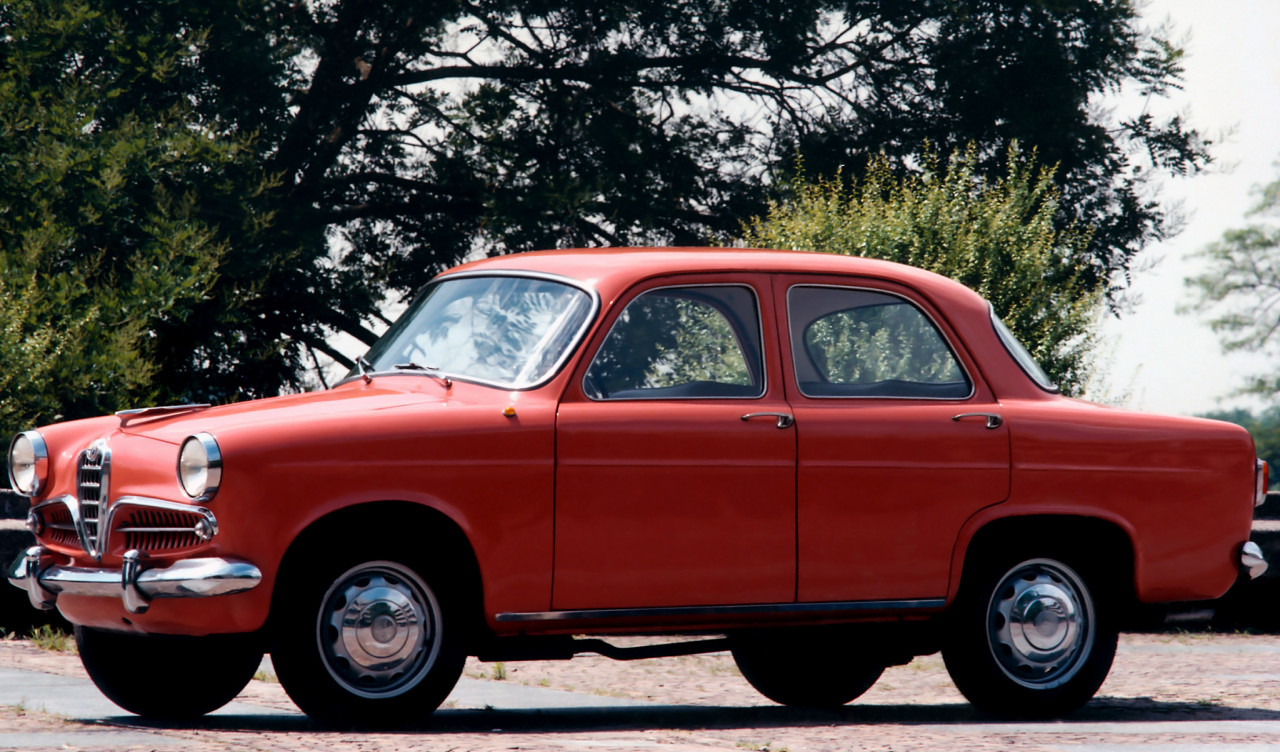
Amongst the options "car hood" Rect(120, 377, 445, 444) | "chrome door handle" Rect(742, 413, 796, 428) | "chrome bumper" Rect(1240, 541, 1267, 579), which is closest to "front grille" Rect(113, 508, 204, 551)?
"car hood" Rect(120, 377, 445, 444)

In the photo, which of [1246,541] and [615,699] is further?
[615,699]

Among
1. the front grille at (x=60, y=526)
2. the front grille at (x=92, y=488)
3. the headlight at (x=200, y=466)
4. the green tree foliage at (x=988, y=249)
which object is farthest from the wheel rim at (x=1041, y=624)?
the green tree foliage at (x=988, y=249)

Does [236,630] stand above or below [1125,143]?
below

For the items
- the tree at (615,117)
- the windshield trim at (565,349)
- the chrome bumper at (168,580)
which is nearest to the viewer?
the chrome bumper at (168,580)

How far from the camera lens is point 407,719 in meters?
5.76

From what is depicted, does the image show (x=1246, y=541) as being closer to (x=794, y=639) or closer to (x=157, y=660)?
(x=794, y=639)

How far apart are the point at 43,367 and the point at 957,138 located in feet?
50.4

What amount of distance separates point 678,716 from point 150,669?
222 centimetres

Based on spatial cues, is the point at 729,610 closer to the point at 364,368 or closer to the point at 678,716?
the point at 678,716

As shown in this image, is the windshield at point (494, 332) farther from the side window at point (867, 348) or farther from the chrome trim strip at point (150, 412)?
the side window at point (867, 348)

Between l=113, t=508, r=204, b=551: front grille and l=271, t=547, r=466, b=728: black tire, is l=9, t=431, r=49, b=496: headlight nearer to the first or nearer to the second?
l=113, t=508, r=204, b=551: front grille

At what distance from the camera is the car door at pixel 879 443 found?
20.7 ft

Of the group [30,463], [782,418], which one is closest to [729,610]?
[782,418]

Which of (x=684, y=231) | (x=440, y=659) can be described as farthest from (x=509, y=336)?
(x=684, y=231)
